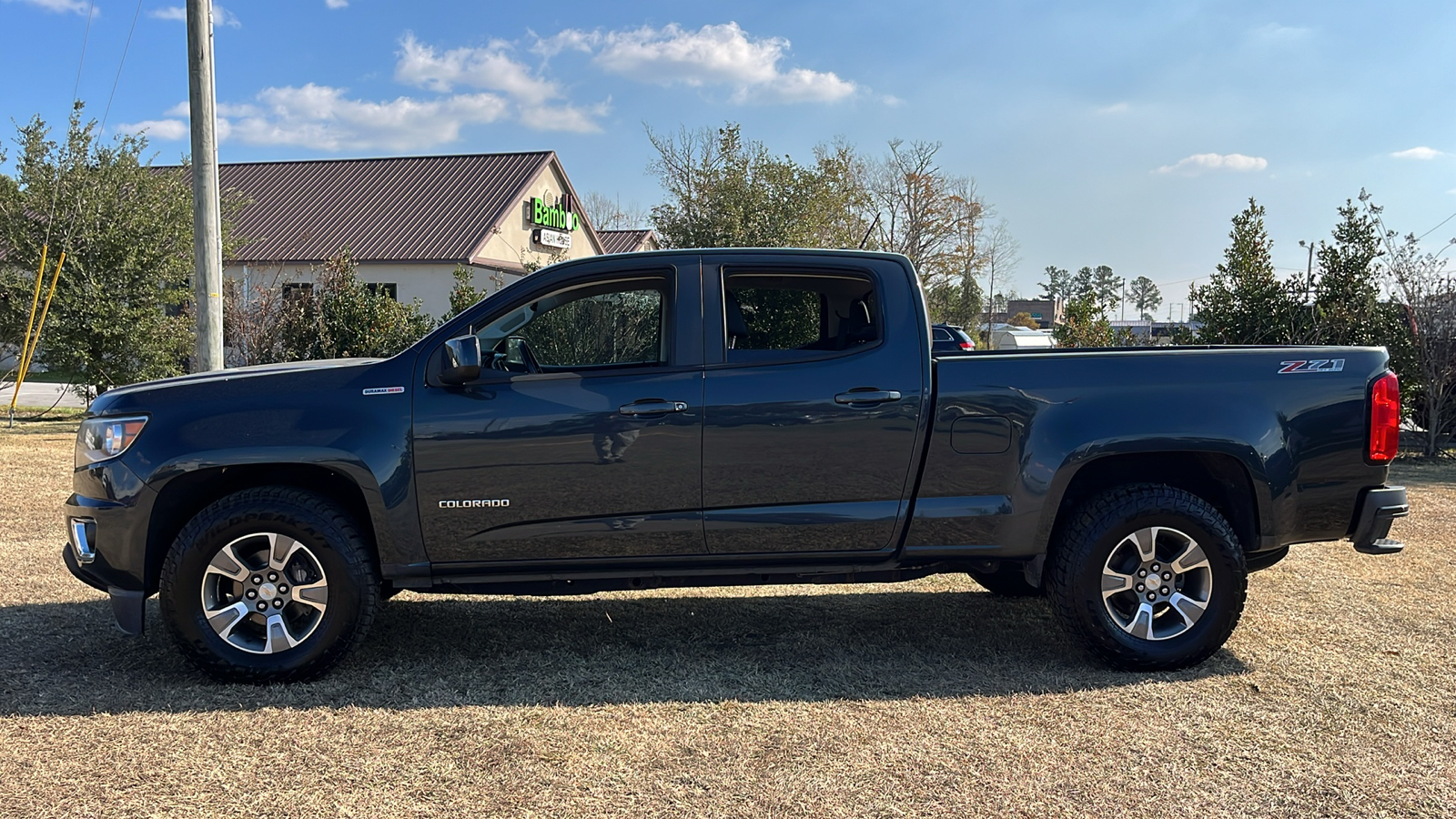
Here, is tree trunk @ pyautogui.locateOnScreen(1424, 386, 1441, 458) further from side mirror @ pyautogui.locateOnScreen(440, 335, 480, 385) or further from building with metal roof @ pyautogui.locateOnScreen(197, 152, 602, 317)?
building with metal roof @ pyautogui.locateOnScreen(197, 152, 602, 317)

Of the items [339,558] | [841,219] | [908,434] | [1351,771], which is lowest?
[1351,771]

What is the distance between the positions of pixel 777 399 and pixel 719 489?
1.50 feet

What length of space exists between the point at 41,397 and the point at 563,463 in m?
25.0

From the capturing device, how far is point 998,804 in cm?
337

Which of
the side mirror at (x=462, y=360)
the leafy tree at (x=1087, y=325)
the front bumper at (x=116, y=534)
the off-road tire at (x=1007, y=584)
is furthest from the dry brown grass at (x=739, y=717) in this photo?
the leafy tree at (x=1087, y=325)

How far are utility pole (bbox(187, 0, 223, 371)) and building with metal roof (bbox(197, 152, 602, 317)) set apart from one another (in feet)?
57.3

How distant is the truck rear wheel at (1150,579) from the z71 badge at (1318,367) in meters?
0.69

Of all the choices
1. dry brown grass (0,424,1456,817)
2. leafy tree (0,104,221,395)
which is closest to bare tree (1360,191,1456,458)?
dry brown grass (0,424,1456,817)

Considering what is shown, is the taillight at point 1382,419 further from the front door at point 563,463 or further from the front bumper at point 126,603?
the front bumper at point 126,603

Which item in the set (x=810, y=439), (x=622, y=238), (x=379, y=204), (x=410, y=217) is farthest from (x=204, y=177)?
(x=622, y=238)

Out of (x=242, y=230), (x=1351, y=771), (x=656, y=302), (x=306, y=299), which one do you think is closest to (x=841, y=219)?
(x=306, y=299)

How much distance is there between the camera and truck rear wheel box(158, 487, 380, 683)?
4.39m

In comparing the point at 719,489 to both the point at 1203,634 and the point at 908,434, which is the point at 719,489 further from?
the point at 1203,634

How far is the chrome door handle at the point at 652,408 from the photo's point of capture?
14.6 ft
